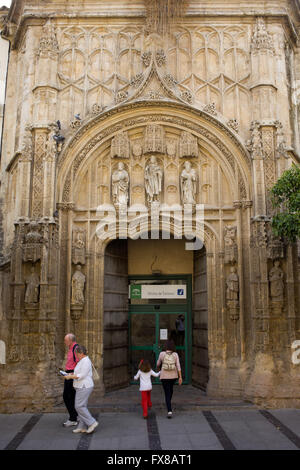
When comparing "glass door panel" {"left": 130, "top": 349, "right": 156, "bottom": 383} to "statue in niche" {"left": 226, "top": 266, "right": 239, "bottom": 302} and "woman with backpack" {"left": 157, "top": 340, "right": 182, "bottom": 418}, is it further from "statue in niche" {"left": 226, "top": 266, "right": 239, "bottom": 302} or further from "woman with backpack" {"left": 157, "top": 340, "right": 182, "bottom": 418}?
"woman with backpack" {"left": 157, "top": 340, "right": 182, "bottom": 418}

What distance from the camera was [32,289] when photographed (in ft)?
35.3


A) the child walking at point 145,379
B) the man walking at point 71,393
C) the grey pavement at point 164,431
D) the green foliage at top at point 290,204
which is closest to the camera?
the grey pavement at point 164,431

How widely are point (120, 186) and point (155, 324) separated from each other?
4618mm

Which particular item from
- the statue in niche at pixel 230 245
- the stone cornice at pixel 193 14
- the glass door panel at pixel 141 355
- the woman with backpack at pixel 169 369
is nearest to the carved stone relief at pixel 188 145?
the statue in niche at pixel 230 245

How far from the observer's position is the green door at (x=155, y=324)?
13609mm

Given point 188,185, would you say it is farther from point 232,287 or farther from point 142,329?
point 142,329

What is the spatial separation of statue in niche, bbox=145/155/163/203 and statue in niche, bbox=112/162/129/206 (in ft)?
1.93

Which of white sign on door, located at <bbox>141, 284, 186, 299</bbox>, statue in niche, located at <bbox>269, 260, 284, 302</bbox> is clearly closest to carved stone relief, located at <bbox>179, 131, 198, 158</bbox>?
statue in niche, located at <bbox>269, 260, 284, 302</bbox>

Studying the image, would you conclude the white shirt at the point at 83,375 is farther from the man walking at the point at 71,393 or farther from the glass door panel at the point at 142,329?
the glass door panel at the point at 142,329

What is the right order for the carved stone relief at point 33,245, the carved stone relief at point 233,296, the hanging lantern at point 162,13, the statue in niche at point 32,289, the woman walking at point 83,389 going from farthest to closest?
the hanging lantern at point 162,13
the carved stone relief at point 233,296
the carved stone relief at point 33,245
the statue in niche at point 32,289
the woman walking at point 83,389

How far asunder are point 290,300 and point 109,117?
6922 mm

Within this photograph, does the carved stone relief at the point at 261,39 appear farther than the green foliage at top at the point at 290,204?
Yes

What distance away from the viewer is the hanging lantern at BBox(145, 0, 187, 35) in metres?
12.4

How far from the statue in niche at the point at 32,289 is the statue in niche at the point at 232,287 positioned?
4.86 metres
